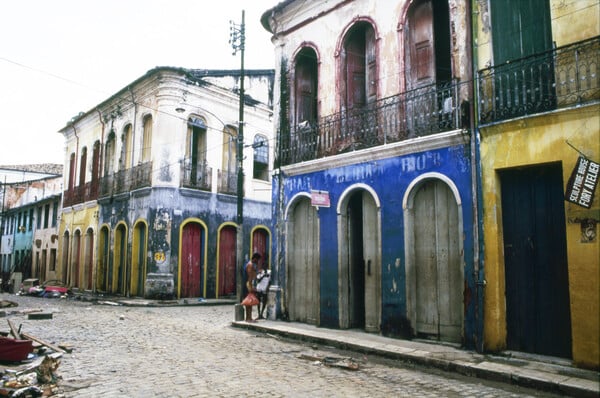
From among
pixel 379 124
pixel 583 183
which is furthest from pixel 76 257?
pixel 583 183

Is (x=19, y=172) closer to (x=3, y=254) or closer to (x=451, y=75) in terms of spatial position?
(x=3, y=254)

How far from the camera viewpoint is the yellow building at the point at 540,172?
267 inches

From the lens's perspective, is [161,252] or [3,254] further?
[3,254]

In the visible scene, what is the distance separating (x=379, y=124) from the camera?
1012 centimetres

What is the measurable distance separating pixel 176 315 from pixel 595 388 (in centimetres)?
1143

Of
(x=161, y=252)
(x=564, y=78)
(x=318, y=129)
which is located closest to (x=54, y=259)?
(x=161, y=252)

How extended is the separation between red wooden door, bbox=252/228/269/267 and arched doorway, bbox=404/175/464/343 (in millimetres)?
13840

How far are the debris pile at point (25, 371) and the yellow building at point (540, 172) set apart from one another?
647cm

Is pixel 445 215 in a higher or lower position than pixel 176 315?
higher

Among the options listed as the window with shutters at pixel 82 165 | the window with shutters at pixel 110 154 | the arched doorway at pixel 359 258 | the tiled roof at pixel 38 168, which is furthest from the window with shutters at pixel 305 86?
the tiled roof at pixel 38 168

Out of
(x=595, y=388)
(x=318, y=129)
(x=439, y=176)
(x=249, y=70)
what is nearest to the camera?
(x=595, y=388)

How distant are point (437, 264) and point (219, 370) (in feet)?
14.7

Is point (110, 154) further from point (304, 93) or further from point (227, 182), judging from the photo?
point (304, 93)

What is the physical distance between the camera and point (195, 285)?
65.8 feet
